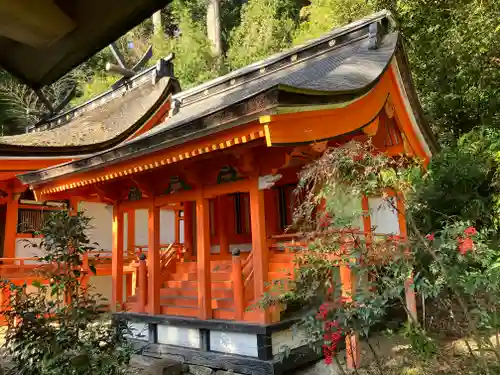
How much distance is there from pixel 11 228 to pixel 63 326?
7501 mm

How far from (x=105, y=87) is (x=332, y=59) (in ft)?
64.2

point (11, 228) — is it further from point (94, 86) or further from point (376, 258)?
point (94, 86)

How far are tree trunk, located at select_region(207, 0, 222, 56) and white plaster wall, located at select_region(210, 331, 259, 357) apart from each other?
69.4ft

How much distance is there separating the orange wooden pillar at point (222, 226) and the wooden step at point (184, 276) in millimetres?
1045

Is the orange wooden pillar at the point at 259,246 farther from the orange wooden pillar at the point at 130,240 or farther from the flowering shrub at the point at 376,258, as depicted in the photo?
the orange wooden pillar at the point at 130,240

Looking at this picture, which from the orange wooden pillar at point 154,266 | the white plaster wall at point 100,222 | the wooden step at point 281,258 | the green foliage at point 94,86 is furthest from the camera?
the green foliage at point 94,86

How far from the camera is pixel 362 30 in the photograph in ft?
24.0

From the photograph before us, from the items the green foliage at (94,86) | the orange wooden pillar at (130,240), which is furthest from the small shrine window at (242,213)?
the green foliage at (94,86)

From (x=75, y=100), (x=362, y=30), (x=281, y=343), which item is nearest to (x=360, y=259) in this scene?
(x=281, y=343)

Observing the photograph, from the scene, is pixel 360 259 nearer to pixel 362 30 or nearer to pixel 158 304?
pixel 158 304

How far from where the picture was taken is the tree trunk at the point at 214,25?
80.4 ft

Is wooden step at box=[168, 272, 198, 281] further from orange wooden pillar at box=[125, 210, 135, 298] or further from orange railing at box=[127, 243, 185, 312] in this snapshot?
orange wooden pillar at box=[125, 210, 135, 298]

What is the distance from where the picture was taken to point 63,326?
337cm

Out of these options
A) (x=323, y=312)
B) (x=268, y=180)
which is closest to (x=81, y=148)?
(x=268, y=180)
